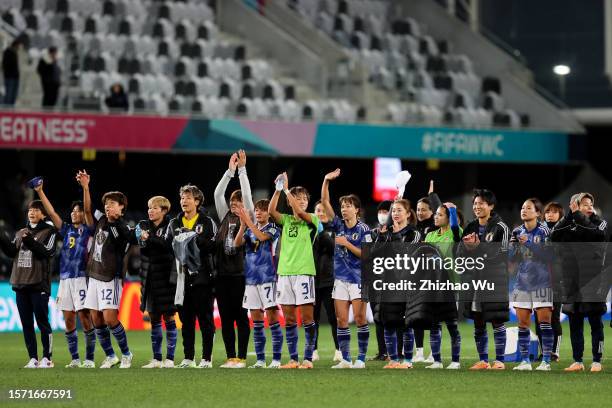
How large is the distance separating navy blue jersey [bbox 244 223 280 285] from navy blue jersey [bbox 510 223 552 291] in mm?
2750

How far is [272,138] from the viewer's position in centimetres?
2962

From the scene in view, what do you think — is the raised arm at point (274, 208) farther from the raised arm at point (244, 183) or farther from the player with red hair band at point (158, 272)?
the player with red hair band at point (158, 272)

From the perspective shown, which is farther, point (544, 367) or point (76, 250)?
point (76, 250)

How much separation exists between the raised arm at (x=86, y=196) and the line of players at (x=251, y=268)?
25mm

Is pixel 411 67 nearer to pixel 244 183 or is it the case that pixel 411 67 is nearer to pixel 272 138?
pixel 272 138

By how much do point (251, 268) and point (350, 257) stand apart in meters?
1.16

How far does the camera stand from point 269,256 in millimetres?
15672

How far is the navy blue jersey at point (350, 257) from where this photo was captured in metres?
15.8

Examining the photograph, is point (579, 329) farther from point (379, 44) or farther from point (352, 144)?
point (379, 44)

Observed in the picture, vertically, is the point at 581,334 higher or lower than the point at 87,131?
lower

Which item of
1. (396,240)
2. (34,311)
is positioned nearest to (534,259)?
(396,240)

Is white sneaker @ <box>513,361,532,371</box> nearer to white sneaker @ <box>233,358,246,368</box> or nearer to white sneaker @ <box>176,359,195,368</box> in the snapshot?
white sneaker @ <box>233,358,246,368</box>

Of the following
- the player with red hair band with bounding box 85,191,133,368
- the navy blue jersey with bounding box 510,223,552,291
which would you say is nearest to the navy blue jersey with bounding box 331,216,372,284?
the navy blue jersey with bounding box 510,223,552,291

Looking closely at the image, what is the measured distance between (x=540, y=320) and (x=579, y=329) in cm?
44
